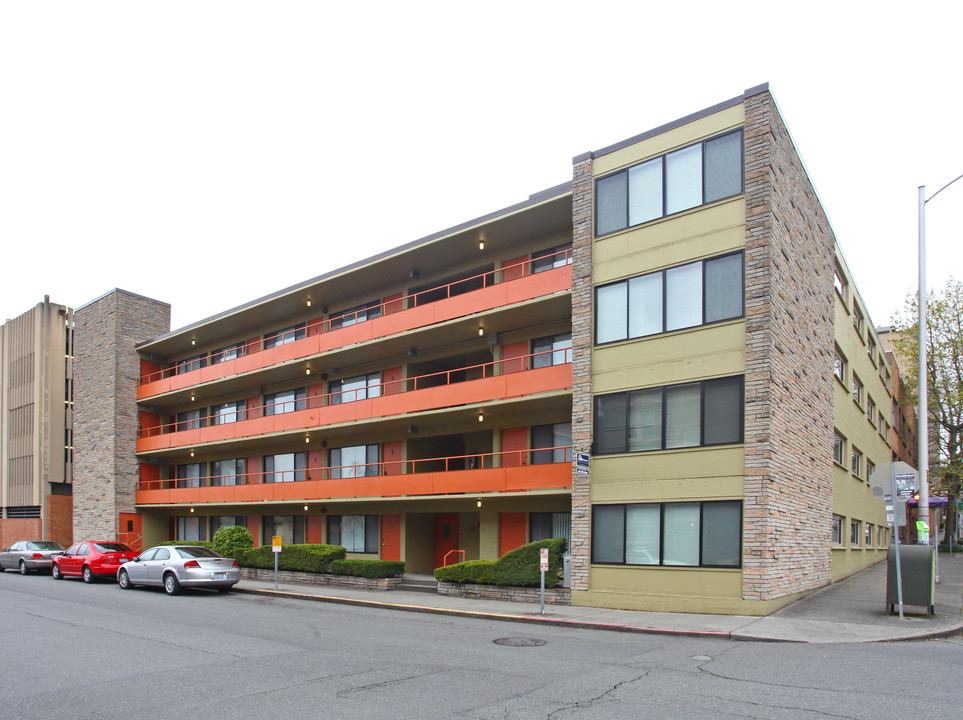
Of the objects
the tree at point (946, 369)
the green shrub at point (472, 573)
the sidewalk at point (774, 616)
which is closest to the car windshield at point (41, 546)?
the sidewalk at point (774, 616)

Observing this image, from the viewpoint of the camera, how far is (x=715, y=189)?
17.5m

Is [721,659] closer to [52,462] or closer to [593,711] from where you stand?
[593,711]

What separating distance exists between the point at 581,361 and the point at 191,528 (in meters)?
25.7

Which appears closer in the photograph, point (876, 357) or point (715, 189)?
point (715, 189)

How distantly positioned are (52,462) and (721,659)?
39563 millimetres

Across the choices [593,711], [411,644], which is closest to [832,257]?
[411,644]

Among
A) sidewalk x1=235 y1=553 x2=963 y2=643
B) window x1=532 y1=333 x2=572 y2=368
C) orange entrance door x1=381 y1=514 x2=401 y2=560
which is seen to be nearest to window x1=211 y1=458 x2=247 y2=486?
orange entrance door x1=381 y1=514 x2=401 y2=560

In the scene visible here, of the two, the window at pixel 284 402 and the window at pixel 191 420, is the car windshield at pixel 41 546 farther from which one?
the window at pixel 284 402

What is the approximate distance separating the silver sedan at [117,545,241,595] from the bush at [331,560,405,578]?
307 cm

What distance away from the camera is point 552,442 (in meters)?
22.7

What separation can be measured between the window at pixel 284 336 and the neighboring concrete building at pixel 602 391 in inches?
7.5

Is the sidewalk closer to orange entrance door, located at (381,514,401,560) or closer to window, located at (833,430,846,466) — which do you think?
window, located at (833,430,846,466)

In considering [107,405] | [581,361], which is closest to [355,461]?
[581,361]

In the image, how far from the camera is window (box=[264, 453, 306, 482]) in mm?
31375
